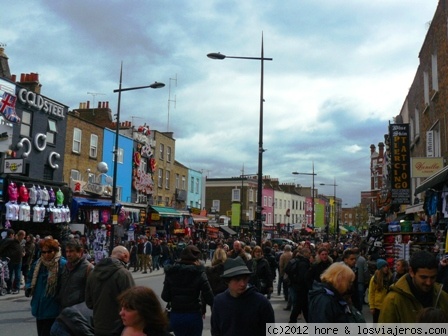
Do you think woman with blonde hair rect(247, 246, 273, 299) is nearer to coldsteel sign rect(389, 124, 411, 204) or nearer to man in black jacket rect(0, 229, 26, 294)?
man in black jacket rect(0, 229, 26, 294)

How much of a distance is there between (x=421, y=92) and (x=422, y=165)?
5.30m

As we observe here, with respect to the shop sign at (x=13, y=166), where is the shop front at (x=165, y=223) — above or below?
below

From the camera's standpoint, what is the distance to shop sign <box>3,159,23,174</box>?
21.2m

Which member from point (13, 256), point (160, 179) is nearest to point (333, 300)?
point (13, 256)

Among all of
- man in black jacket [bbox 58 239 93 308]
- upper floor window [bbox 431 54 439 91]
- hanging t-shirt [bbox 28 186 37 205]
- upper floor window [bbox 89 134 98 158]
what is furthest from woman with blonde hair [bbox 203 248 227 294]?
upper floor window [bbox 89 134 98 158]

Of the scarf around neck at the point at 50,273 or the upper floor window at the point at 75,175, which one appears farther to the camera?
the upper floor window at the point at 75,175

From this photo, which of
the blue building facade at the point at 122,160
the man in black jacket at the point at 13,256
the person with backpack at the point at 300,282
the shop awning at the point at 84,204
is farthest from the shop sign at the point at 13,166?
the person with backpack at the point at 300,282

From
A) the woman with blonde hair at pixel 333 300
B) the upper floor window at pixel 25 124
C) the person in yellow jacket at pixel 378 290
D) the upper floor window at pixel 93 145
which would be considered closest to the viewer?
the woman with blonde hair at pixel 333 300

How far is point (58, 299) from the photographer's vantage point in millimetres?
6227

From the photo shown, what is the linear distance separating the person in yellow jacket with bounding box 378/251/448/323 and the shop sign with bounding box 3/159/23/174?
19925 mm

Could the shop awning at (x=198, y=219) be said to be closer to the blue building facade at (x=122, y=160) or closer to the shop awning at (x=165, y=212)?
the shop awning at (x=165, y=212)

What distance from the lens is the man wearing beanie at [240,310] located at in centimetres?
448

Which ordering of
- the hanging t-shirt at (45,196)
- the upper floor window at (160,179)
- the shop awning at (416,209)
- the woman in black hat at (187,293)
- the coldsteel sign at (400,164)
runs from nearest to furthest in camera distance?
the woman in black hat at (187,293), the shop awning at (416,209), the coldsteel sign at (400,164), the hanging t-shirt at (45,196), the upper floor window at (160,179)

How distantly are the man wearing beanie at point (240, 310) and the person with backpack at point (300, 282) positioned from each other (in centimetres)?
543
